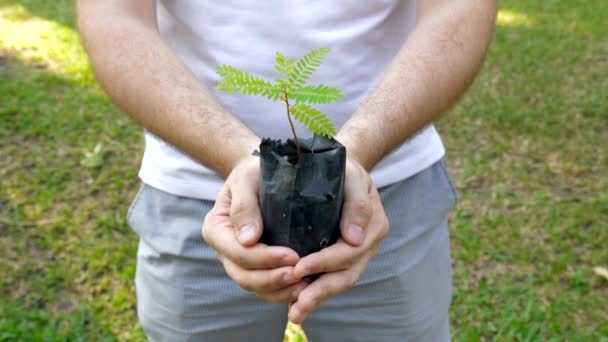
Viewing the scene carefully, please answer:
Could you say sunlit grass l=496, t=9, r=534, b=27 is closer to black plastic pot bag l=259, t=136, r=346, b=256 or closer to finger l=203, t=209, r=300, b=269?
black plastic pot bag l=259, t=136, r=346, b=256

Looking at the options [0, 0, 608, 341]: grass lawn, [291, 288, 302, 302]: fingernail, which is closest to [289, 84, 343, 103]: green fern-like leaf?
[291, 288, 302, 302]: fingernail

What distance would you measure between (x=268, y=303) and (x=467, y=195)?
2946 millimetres

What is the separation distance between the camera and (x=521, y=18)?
289 inches

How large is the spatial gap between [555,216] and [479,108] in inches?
59.7

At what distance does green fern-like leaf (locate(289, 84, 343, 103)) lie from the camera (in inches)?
51.7

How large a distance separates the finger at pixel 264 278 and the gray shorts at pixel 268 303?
1.80 ft

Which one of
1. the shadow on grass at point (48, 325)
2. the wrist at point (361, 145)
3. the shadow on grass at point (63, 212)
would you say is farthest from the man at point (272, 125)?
the shadow on grass at point (63, 212)

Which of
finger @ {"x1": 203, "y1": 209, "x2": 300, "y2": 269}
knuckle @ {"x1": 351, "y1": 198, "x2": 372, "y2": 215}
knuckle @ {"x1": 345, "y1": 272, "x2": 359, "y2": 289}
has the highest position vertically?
knuckle @ {"x1": 351, "y1": 198, "x2": 372, "y2": 215}

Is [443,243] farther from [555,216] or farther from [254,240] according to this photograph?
[555,216]

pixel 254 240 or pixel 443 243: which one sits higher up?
pixel 254 240

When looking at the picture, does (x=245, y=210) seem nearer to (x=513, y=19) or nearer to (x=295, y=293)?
(x=295, y=293)

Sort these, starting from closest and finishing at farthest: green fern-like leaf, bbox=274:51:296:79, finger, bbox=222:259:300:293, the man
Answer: green fern-like leaf, bbox=274:51:296:79, finger, bbox=222:259:300:293, the man

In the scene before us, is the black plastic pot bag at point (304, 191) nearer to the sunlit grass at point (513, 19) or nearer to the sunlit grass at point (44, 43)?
the sunlit grass at point (44, 43)

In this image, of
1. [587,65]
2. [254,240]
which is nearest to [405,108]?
[254,240]
